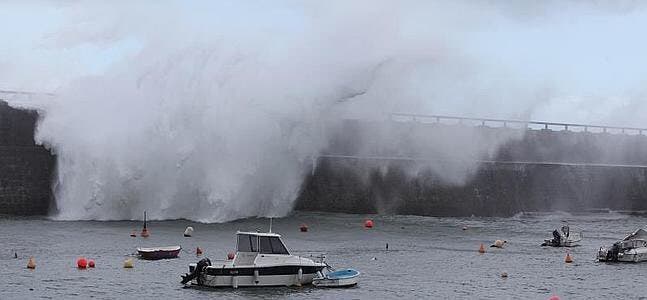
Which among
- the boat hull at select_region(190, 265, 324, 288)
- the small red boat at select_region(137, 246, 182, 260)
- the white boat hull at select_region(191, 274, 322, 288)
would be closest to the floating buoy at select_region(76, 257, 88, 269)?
the small red boat at select_region(137, 246, 182, 260)

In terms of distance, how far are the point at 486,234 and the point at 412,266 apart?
20643mm

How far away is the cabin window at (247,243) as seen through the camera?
4347 cm

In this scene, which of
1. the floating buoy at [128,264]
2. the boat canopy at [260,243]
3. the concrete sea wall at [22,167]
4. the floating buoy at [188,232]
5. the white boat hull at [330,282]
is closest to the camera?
the boat canopy at [260,243]

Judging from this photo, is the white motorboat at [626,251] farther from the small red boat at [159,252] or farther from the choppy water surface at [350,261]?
the small red boat at [159,252]

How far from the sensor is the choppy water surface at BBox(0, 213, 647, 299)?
4231 cm

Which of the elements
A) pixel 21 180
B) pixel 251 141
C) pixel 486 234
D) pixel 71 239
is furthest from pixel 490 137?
pixel 71 239

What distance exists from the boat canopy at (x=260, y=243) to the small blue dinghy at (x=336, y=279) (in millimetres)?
1882

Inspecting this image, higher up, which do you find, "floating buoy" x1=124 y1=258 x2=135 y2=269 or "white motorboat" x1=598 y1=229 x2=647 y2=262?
"white motorboat" x1=598 y1=229 x2=647 y2=262

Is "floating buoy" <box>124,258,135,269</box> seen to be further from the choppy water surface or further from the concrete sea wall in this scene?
the concrete sea wall

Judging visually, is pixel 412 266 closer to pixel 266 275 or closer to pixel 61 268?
pixel 266 275

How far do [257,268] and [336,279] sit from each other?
3.24 m

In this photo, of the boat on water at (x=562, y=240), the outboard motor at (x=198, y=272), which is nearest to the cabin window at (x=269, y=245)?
the outboard motor at (x=198, y=272)

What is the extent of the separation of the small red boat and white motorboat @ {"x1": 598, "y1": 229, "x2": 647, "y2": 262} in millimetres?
21455

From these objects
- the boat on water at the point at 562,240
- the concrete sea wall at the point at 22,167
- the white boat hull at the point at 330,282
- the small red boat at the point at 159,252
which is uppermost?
the concrete sea wall at the point at 22,167
